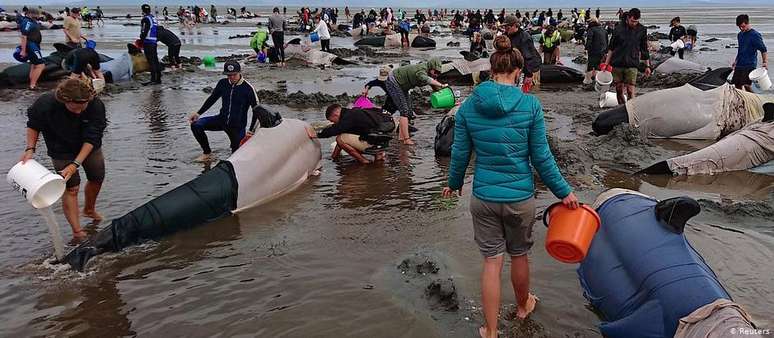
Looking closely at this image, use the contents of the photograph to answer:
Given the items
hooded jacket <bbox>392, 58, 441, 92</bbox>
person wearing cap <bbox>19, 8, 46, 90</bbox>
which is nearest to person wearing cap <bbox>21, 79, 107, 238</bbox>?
hooded jacket <bbox>392, 58, 441, 92</bbox>

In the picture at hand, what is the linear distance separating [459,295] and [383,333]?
723 millimetres

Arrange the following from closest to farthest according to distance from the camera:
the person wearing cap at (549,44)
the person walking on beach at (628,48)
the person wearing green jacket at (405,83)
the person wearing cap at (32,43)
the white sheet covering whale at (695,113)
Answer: the white sheet covering whale at (695,113) < the person wearing green jacket at (405,83) < the person walking on beach at (628,48) < the person wearing cap at (32,43) < the person wearing cap at (549,44)

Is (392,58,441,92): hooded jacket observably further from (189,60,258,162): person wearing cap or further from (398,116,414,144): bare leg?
(189,60,258,162): person wearing cap

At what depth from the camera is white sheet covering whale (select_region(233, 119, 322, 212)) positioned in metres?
6.10

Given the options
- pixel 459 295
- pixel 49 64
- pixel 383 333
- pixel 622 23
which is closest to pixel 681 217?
pixel 459 295

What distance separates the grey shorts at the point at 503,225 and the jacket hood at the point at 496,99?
563mm

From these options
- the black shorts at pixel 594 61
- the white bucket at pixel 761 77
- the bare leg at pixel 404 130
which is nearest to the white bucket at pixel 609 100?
the white bucket at pixel 761 77

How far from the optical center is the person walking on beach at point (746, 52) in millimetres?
9984

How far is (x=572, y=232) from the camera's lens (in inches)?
133

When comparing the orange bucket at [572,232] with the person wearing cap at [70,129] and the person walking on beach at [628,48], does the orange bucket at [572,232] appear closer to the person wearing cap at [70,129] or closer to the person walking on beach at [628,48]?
the person wearing cap at [70,129]

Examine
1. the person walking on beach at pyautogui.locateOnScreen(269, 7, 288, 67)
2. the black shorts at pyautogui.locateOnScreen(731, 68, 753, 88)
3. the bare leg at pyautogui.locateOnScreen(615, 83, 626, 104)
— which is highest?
the person walking on beach at pyautogui.locateOnScreen(269, 7, 288, 67)

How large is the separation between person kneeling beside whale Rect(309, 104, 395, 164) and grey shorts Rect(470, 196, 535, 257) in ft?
13.3

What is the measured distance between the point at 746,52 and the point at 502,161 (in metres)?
8.82

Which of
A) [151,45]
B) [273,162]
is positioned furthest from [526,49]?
[151,45]
